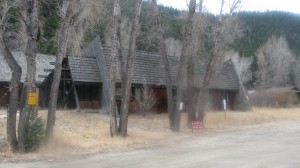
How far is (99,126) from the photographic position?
2411cm

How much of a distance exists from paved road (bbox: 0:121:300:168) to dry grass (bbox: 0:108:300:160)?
1.52 metres

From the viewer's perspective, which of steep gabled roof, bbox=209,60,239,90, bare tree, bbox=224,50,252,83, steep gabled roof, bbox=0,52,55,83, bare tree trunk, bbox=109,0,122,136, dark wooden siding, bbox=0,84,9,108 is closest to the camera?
bare tree trunk, bbox=109,0,122,136

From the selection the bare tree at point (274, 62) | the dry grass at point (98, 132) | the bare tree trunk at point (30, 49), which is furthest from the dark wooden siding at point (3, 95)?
the bare tree at point (274, 62)

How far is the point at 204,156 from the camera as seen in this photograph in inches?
560

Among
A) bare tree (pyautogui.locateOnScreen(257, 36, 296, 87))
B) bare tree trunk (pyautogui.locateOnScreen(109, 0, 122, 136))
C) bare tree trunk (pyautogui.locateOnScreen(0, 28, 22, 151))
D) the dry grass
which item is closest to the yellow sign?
bare tree trunk (pyautogui.locateOnScreen(0, 28, 22, 151))

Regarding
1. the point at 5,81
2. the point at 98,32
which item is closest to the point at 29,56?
the point at 5,81

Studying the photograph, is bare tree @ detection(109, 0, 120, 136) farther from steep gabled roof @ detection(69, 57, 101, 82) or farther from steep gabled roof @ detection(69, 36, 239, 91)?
steep gabled roof @ detection(69, 57, 101, 82)

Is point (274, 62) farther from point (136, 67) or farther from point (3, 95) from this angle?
point (3, 95)

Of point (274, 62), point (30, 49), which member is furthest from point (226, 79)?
point (274, 62)

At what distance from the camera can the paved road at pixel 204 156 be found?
12.5m

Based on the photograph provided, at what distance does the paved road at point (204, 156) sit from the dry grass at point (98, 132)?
1.52 meters

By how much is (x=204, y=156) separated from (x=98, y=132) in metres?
8.46

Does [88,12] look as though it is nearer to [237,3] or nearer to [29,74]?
[29,74]

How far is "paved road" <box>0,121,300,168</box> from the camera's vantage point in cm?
1250
